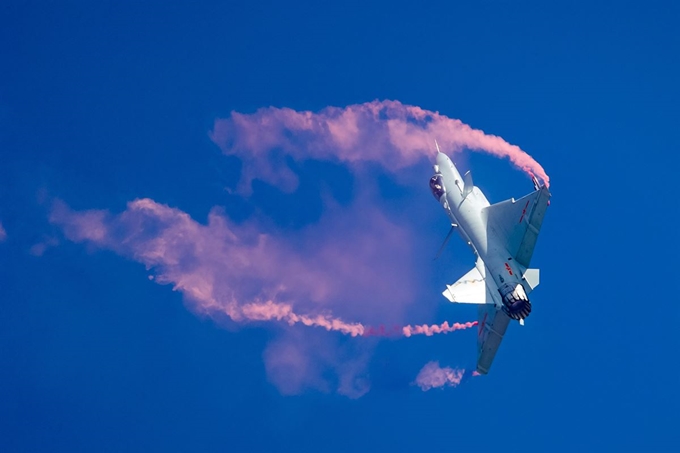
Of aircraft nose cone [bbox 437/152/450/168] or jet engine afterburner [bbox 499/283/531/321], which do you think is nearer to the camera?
jet engine afterburner [bbox 499/283/531/321]

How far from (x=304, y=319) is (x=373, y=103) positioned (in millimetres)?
16646

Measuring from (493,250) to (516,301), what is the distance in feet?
12.5

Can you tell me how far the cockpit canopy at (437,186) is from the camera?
6362 centimetres

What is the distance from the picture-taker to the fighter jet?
2283 inches

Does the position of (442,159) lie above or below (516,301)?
above

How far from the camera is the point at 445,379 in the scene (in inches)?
2616

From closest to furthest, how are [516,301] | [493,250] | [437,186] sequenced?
[516,301]
[493,250]
[437,186]

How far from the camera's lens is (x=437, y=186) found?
63875mm

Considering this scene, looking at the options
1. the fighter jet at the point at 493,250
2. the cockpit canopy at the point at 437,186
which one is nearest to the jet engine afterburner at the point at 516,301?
the fighter jet at the point at 493,250

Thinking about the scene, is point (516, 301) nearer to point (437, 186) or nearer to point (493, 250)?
point (493, 250)

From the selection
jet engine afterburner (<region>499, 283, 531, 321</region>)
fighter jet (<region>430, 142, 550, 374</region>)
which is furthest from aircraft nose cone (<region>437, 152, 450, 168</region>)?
jet engine afterburner (<region>499, 283, 531, 321</region>)

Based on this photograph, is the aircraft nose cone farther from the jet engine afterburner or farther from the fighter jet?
the jet engine afterburner

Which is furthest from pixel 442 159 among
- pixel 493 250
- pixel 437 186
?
pixel 493 250

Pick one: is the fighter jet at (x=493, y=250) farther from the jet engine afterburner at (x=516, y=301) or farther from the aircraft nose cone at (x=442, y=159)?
the aircraft nose cone at (x=442, y=159)
